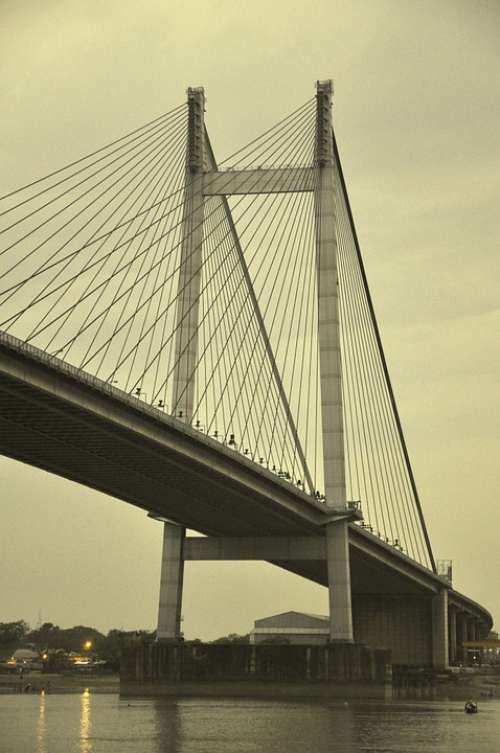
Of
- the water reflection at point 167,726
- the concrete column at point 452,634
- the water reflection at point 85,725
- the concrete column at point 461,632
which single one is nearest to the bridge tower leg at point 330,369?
the water reflection at point 167,726

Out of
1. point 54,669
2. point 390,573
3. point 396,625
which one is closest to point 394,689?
point 390,573

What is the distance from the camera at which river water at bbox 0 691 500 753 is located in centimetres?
3644

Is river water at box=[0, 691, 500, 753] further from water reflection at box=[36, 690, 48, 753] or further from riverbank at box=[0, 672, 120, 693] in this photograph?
riverbank at box=[0, 672, 120, 693]

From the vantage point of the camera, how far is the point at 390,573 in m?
81.6

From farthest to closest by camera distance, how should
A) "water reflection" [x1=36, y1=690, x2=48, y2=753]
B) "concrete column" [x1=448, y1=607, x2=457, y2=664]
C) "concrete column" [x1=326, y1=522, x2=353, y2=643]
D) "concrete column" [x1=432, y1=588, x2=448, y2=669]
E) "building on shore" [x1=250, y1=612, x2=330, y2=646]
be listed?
"building on shore" [x1=250, y1=612, x2=330, y2=646] < "concrete column" [x1=448, y1=607, x2=457, y2=664] < "concrete column" [x1=432, y1=588, x2=448, y2=669] < "concrete column" [x1=326, y1=522, x2=353, y2=643] < "water reflection" [x1=36, y1=690, x2=48, y2=753]

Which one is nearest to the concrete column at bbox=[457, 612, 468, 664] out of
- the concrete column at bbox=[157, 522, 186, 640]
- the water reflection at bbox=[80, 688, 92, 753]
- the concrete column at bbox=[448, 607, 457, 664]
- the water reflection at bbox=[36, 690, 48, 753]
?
the concrete column at bbox=[448, 607, 457, 664]

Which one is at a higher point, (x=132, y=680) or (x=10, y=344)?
(x=10, y=344)

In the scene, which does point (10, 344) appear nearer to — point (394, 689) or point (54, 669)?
point (394, 689)

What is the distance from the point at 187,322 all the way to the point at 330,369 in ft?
21.9

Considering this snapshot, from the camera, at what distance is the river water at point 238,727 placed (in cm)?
3644

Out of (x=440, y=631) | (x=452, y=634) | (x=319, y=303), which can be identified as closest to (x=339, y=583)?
(x=319, y=303)

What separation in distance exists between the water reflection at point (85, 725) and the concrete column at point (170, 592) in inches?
186

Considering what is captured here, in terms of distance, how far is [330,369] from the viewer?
196ft

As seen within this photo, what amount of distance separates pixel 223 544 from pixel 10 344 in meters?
27.4
